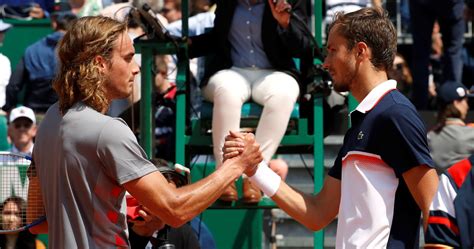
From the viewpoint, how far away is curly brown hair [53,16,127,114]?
421cm

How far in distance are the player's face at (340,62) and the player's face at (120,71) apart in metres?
0.86

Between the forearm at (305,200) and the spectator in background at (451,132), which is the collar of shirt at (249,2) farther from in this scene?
the forearm at (305,200)

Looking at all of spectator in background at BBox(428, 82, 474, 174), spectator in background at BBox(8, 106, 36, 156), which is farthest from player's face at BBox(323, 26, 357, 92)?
spectator in background at BBox(8, 106, 36, 156)

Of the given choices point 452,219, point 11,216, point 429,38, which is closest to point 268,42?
point 11,216

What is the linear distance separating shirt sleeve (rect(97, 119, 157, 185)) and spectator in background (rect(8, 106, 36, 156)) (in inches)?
229

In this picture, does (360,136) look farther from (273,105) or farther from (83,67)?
(273,105)

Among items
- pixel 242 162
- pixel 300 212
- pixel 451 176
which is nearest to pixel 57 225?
pixel 242 162

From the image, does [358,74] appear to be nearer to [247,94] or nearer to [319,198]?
[319,198]

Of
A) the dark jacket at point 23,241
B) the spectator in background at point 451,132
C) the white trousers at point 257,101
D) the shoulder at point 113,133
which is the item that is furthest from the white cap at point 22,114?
the shoulder at point 113,133

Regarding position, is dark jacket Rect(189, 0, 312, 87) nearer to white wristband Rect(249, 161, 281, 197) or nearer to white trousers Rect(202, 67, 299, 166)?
white trousers Rect(202, 67, 299, 166)

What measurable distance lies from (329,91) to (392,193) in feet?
9.45

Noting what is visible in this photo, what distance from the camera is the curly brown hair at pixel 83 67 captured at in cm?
421

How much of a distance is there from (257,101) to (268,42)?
0.41 metres

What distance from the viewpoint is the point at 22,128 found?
9836mm
